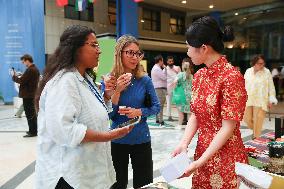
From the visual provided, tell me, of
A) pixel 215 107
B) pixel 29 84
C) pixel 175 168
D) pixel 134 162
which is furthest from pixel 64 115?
pixel 29 84

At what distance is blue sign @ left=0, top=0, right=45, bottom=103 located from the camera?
11.3m

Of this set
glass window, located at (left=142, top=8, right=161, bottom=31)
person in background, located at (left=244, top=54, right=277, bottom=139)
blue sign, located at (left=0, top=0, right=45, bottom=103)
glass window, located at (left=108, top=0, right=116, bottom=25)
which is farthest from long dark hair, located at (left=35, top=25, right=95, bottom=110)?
glass window, located at (left=142, top=8, right=161, bottom=31)

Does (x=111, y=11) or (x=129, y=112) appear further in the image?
(x=111, y=11)

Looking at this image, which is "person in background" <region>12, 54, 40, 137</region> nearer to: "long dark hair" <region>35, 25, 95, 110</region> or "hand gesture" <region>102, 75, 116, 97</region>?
"hand gesture" <region>102, 75, 116, 97</region>

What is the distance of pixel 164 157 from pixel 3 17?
32.2 ft

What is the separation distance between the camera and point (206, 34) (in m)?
1.39

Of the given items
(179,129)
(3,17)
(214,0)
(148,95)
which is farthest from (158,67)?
(214,0)

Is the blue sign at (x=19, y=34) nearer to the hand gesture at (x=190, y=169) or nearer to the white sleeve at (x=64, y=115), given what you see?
the white sleeve at (x=64, y=115)

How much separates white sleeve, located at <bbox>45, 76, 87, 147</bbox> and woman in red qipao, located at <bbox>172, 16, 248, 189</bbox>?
50cm

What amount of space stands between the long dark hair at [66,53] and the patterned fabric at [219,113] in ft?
1.97

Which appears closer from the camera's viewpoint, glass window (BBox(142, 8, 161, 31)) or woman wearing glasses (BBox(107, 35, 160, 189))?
woman wearing glasses (BBox(107, 35, 160, 189))

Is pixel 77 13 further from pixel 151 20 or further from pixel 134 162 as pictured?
pixel 134 162

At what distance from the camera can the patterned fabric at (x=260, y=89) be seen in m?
5.26

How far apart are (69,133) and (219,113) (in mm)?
660
